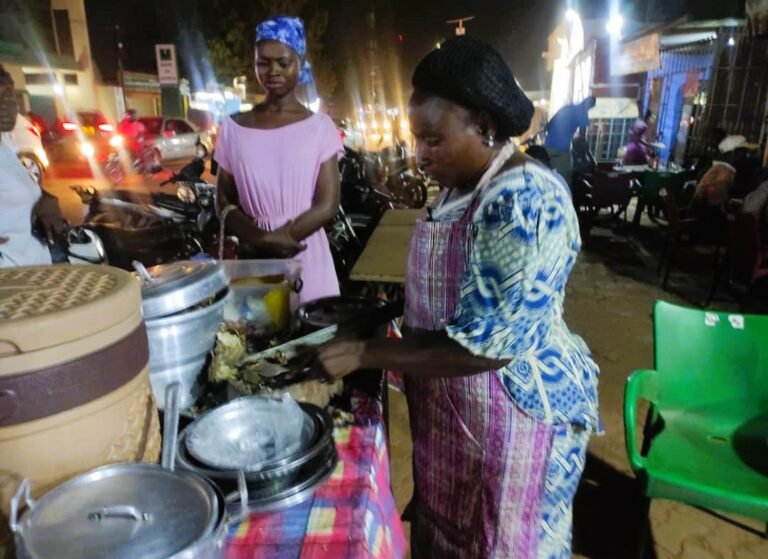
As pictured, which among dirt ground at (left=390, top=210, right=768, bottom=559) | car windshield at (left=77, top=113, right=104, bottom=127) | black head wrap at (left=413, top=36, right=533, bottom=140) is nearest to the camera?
black head wrap at (left=413, top=36, right=533, bottom=140)

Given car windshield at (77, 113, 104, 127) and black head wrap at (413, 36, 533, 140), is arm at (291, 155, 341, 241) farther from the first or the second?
car windshield at (77, 113, 104, 127)

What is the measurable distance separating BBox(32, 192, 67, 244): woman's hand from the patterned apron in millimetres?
2162

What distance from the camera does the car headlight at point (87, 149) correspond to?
15.3m

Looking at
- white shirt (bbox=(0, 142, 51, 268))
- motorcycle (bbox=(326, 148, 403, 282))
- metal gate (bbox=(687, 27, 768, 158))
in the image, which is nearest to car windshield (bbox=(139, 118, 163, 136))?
motorcycle (bbox=(326, 148, 403, 282))

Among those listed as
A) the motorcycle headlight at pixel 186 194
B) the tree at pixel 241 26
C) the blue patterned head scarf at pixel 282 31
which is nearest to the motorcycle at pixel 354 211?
the motorcycle headlight at pixel 186 194

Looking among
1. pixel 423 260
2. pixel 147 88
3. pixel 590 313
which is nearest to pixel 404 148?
pixel 590 313

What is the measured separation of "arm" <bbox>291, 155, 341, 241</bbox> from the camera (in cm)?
239

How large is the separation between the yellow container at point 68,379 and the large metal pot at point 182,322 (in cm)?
26

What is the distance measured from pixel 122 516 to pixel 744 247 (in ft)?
17.8

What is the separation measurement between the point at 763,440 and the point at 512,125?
2.07m

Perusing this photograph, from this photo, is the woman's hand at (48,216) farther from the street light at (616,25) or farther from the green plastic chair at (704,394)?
the street light at (616,25)

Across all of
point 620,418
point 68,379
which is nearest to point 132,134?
point 620,418

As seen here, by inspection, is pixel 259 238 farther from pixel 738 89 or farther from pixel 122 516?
pixel 738 89

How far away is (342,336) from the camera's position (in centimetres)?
150
